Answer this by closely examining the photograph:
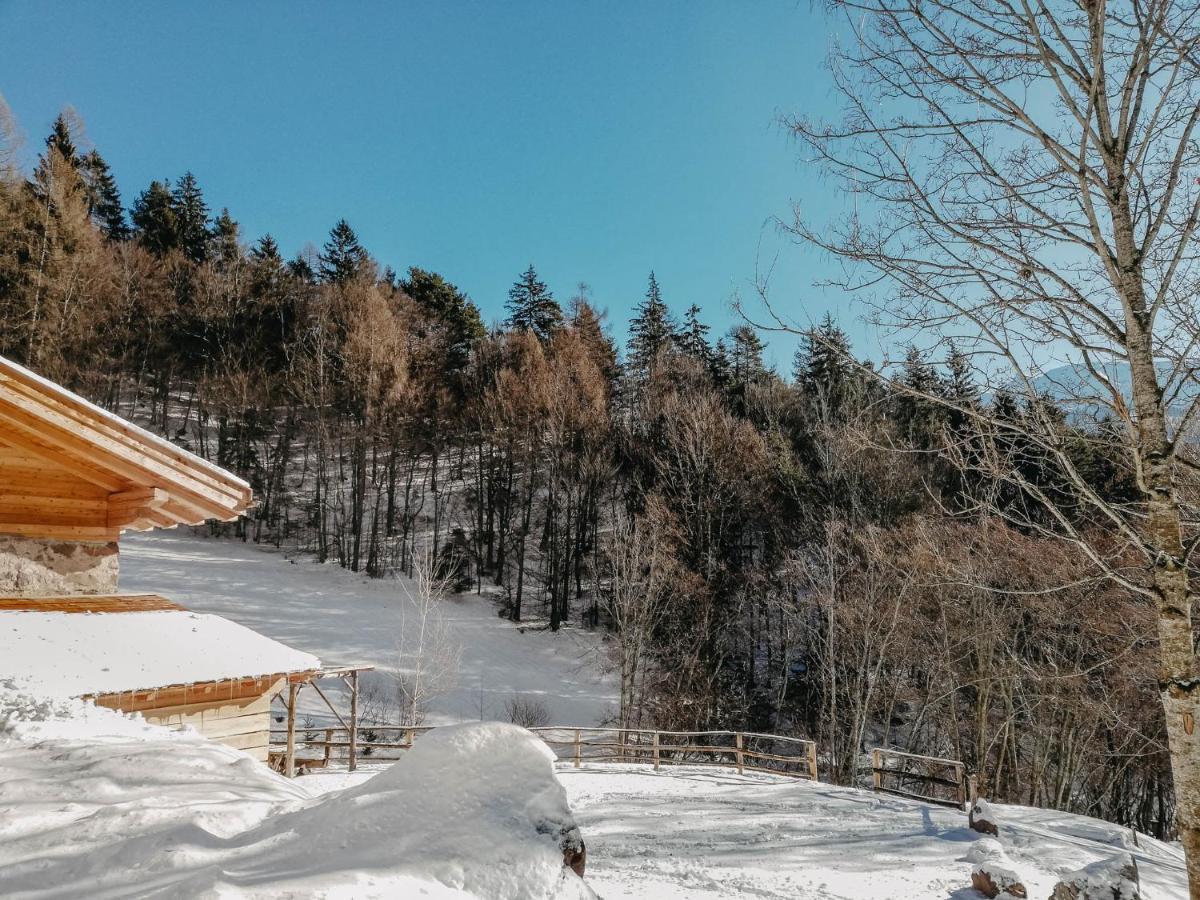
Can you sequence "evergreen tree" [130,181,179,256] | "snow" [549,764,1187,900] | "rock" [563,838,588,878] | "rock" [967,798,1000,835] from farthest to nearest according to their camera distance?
"evergreen tree" [130,181,179,256], "rock" [967,798,1000,835], "snow" [549,764,1187,900], "rock" [563,838,588,878]

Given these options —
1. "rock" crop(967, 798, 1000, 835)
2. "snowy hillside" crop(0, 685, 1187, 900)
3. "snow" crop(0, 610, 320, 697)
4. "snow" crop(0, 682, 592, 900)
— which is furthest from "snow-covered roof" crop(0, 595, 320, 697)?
"rock" crop(967, 798, 1000, 835)

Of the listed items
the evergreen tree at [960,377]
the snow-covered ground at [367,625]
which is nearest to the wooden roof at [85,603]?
the evergreen tree at [960,377]

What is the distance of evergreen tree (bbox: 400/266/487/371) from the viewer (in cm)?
3838

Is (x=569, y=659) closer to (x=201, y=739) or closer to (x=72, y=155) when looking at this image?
(x=201, y=739)

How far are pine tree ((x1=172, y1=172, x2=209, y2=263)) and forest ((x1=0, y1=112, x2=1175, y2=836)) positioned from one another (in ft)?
0.57

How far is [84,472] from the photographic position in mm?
5309

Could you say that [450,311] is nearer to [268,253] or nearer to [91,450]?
[268,253]

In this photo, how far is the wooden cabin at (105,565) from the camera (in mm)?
4531

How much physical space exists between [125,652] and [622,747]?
41.4 feet

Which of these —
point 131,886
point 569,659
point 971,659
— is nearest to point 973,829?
point 971,659

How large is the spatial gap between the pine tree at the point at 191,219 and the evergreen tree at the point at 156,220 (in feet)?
1.58

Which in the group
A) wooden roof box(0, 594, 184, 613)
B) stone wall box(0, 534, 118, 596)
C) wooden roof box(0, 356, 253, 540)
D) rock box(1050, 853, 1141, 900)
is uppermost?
wooden roof box(0, 356, 253, 540)

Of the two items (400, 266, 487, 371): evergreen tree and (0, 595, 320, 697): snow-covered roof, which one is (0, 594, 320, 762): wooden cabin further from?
(400, 266, 487, 371): evergreen tree

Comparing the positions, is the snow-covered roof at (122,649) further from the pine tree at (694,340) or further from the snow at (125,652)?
the pine tree at (694,340)
